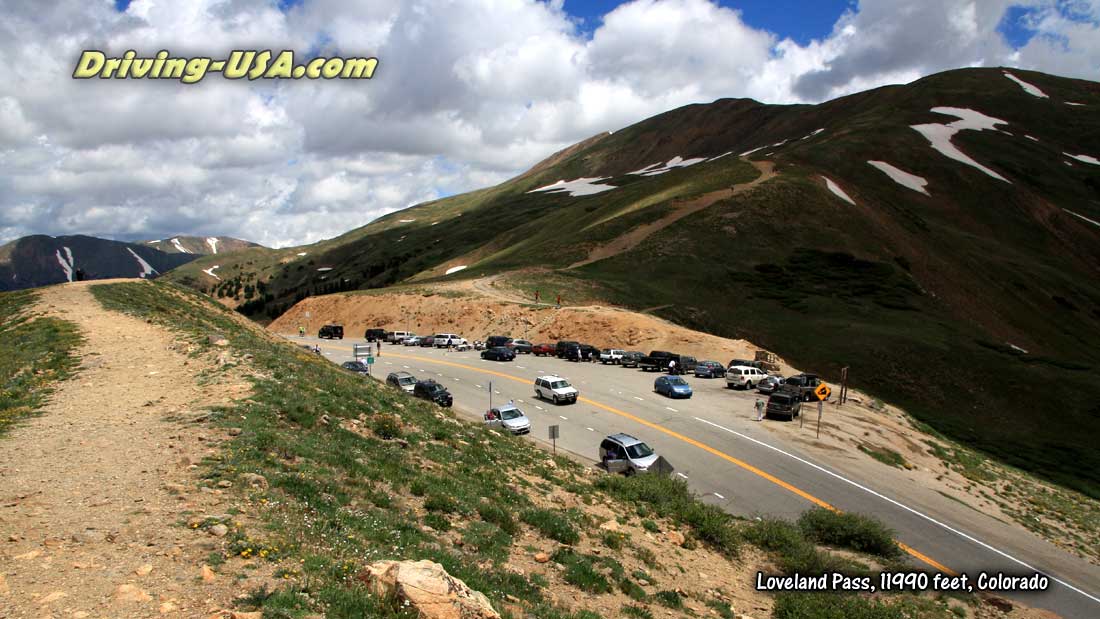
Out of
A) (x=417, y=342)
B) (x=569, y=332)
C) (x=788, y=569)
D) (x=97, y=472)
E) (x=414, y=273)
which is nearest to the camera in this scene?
(x=97, y=472)

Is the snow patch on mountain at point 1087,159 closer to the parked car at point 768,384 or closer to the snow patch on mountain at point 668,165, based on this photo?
the snow patch on mountain at point 668,165

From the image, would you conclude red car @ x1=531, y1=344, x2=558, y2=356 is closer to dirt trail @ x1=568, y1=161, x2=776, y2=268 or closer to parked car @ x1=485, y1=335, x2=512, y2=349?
parked car @ x1=485, y1=335, x2=512, y2=349

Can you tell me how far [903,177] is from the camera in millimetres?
100938

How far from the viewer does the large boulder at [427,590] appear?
6855mm

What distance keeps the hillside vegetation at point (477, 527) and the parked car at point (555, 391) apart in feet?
48.8

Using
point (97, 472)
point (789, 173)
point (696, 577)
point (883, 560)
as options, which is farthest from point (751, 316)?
point (97, 472)

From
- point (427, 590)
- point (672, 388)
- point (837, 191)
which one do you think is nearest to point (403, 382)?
point (672, 388)

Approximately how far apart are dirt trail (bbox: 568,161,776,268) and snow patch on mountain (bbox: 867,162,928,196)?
80.1 feet

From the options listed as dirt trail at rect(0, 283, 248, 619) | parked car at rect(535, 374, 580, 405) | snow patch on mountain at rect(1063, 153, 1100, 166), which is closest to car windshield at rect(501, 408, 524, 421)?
parked car at rect(535, 374, 580, 405)

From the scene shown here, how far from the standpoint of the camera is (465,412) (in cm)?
3172

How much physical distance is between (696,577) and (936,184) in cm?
11281

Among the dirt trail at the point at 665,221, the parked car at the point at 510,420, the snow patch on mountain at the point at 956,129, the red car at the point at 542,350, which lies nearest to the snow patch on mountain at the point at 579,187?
the dirt trail at the point at 665,221

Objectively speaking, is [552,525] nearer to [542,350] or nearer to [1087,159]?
[542,350]

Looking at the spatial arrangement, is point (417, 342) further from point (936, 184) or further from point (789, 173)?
point (936, 184)
